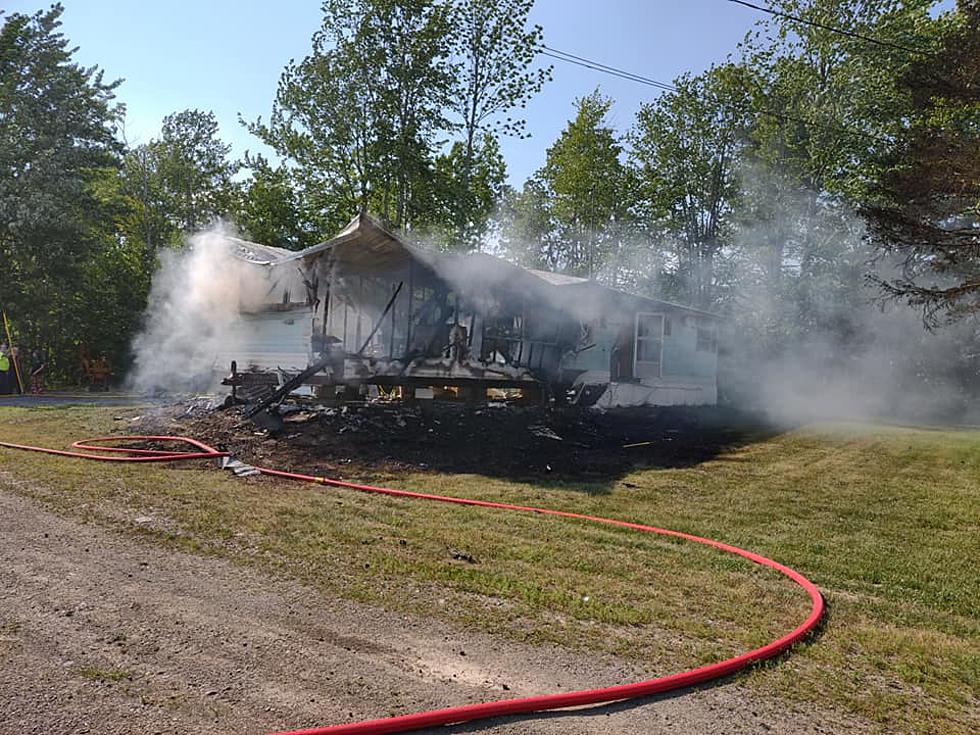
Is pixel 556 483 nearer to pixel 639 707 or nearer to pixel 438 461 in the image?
pixel 438 461

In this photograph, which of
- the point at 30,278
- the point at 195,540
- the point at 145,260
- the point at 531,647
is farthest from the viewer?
the point at 145,260

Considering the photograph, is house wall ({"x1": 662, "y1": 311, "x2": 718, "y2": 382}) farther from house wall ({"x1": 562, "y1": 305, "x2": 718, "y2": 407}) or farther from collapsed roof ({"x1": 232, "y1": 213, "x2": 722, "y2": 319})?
collapsed roof ({"x1": 232, "y1": 213, "x2": 722, "y2": 319})

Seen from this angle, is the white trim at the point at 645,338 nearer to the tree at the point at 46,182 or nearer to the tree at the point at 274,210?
the tree at the point at 274,210

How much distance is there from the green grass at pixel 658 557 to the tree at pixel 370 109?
52.3 feet

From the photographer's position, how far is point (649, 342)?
17.8 meters

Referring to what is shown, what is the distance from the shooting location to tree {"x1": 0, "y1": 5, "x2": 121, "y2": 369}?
2089cm

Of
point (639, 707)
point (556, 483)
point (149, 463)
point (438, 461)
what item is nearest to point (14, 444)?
point (149, 463)

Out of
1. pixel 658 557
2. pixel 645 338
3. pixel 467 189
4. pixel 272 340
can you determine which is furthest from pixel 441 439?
pixel 467 189

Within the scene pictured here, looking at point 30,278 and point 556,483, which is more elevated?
point 30,278

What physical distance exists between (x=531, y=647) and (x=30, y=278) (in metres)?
24.3

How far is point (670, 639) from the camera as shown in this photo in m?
3.10

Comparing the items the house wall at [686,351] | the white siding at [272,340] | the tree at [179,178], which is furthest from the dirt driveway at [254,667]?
the tree at [179,178]

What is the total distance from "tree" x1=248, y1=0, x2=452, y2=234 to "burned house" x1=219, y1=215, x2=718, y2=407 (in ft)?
25.4

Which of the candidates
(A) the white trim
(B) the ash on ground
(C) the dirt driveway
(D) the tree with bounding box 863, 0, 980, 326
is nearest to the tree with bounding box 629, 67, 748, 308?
(A) the white trim
